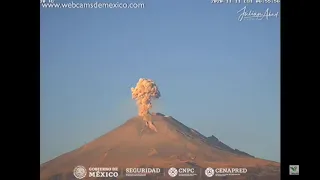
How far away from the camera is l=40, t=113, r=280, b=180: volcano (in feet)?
6.40

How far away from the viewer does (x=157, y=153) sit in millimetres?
1955

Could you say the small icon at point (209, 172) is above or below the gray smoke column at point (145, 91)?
below

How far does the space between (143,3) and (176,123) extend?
63 cm

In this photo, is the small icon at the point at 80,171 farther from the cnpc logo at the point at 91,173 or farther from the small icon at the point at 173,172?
the small icon at the point at 173,172

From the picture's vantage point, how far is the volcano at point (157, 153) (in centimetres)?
195

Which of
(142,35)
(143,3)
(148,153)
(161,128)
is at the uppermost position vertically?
(143,3)

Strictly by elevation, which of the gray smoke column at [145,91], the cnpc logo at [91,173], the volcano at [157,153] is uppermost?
the gray smoke column at [145,91]

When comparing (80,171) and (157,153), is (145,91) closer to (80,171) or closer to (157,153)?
(157,153)
